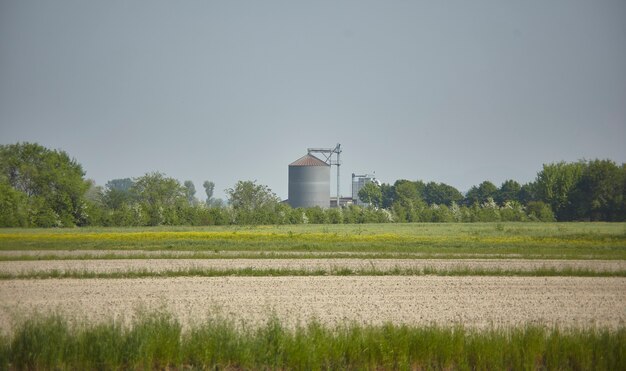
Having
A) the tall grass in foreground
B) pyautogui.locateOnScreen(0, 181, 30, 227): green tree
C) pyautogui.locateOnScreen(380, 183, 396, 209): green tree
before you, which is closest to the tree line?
pyautogui.locateOnScreen(0, 181, 30, 227): green tree

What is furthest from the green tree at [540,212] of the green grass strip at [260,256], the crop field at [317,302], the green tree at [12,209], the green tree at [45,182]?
the green tree at [12,209]

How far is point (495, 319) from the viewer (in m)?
18.7

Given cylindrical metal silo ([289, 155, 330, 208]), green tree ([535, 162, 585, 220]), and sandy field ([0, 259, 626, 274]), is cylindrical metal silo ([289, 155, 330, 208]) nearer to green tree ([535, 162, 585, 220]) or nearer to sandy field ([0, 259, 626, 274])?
green tree ([535, 162, 585, 220])

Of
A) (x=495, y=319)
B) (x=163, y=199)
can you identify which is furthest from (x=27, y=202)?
(x=495, y=319)

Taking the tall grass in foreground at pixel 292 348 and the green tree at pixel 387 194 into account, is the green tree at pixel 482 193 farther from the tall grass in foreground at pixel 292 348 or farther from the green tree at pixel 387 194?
the tall grass in foreground at pixel 292 348

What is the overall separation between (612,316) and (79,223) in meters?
66.7

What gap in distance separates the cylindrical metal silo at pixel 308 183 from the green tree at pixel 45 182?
137 ft

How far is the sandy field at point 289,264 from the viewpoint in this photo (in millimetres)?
29234

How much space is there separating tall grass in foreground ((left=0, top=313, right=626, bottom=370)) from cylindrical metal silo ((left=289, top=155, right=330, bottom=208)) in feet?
349

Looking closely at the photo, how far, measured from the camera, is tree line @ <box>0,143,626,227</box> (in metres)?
75.5

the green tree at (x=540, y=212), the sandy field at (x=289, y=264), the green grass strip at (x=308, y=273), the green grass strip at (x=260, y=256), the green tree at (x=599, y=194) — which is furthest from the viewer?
the green tree at (x=599, y=194)

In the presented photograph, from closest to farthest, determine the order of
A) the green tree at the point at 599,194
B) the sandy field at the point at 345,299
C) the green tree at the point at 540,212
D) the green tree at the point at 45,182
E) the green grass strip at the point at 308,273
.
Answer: the sandy field at the point at 345,299 < the green grass strip at the point at 308,273 < the green tree at the point at 45,182 < the green tree at the point at 540,212 < the green tree at the point at 599,194

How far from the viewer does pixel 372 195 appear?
186500 millimetres

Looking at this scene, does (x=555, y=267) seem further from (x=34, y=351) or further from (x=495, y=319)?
(x=34, y=351)
